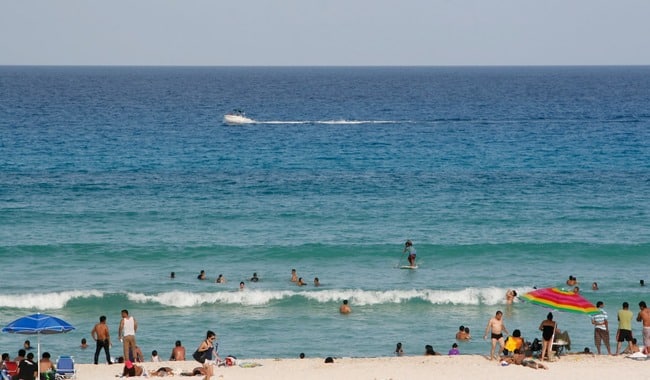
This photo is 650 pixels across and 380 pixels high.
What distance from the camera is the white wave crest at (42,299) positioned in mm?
31828

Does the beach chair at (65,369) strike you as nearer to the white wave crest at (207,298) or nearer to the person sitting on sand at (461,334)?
the white wave crest at (207,298)

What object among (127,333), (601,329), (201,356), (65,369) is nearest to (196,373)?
(201,356)

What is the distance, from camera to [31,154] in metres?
65.1

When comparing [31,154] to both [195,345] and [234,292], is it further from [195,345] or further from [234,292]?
[195,345]

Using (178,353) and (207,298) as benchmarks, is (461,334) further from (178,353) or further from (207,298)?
(207,298)

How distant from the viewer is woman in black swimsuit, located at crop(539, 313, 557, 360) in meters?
23.8

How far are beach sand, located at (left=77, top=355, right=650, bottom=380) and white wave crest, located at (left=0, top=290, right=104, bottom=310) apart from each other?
807 centimetres

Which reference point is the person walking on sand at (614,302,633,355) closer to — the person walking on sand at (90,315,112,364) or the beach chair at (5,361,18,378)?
the person walking on sand at (90,315,112,364)

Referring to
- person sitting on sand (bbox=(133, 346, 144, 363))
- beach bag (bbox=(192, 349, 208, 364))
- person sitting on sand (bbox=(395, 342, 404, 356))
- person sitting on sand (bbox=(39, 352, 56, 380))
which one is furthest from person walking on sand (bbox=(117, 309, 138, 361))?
person sitting on sand (bbox=(395, 342, 404, 356))

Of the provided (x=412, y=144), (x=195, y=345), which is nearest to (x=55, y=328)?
(x=195, y=345)

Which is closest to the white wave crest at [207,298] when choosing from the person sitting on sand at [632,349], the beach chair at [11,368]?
the beach chair at [11,368]

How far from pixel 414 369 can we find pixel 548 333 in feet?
11.4

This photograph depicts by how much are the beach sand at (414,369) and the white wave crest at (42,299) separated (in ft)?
26.5

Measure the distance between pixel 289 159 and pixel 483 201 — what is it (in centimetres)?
1986
